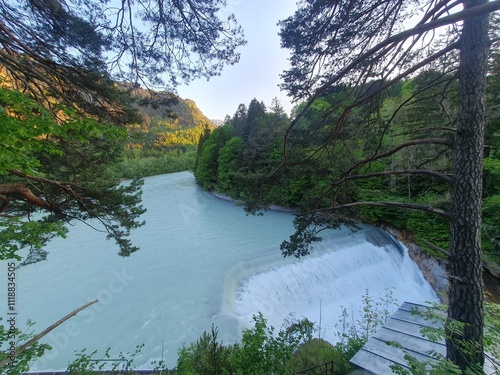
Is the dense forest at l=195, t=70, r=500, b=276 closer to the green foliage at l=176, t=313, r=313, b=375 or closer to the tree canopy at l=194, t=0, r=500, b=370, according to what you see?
the tree canopy at l=194, t=0, r=500, b=370

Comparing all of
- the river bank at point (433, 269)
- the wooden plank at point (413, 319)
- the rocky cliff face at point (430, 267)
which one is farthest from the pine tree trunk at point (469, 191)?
the rocky cliff face at point (430, 267)

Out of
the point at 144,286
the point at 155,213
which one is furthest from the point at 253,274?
the point at 155,213

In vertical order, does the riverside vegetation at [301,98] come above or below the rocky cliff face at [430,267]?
above

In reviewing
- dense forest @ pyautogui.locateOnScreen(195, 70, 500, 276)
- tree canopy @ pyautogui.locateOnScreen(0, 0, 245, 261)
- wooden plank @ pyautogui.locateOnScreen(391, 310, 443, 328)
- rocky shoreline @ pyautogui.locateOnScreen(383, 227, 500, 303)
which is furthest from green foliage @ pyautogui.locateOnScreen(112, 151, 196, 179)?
wooden plank @ pyautogui.locateOnScreen(391, 310, 443, 328)

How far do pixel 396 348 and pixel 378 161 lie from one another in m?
8.43

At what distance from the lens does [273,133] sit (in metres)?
17.3

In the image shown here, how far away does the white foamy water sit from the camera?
579 centimetres

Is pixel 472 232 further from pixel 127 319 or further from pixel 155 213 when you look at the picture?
pixel 155 213

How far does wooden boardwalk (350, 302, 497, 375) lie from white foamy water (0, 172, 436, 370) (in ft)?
Answer: 10.2

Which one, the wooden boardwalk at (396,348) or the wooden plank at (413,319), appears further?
the wooden plank at (413,319)

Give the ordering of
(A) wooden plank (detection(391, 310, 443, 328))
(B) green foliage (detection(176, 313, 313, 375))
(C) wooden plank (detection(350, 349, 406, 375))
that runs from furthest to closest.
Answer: (A) wooden plank (detection(391, 310, 443, 328)), (B) green foliage (detection(176, 313, 313, 375)), (C) wooden plank (detection(350, 349, 406, 375))

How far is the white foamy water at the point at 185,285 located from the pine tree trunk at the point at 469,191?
4.68 meters

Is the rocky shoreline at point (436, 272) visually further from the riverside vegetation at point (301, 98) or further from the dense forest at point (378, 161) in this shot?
the riverside vegetation at point (301, 98)

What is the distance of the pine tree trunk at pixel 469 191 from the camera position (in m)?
1.87
